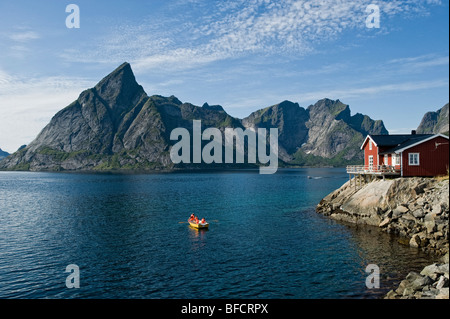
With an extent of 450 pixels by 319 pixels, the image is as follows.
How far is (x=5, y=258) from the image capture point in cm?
3553

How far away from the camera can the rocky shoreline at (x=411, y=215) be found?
2402 cm

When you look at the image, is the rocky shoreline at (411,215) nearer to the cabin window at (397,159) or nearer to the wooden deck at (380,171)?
the wooden deck at (380,171)

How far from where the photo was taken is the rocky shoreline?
24016 millimetres

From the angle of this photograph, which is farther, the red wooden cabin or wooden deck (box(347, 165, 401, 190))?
wooden deck (box(347, 165, 401, 190))

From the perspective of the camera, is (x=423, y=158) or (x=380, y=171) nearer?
(x=423, y=158)

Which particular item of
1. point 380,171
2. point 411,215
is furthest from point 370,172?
point 411,215

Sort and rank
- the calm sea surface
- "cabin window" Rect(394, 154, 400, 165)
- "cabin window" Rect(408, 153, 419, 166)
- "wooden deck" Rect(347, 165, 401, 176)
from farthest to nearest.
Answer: "wooden deck" Rect(347, 165, 401, 176)
"cabin window" Rect(394, 154, 400, 165)
"cabin window" Rect(408, 153, 419, 166)
the calm sea surface

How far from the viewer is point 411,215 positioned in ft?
141

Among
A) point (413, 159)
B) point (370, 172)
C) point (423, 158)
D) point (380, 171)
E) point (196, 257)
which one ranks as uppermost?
point (423, 158)

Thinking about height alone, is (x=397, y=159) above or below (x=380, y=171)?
above

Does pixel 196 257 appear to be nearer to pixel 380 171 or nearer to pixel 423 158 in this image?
pixel 380 171

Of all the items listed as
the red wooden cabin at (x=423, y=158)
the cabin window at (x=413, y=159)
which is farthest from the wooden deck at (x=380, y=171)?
the cabin window at (x=413, y=159)

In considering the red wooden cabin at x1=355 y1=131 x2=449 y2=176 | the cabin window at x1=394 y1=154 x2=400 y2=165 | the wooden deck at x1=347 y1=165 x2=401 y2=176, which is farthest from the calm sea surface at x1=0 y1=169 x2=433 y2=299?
the cabin window at x1=394 y1=154 x2=400 y2=165

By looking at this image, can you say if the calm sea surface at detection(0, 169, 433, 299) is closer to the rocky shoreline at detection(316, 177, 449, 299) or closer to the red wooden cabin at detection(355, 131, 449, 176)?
the rocky shoreline at detection(316, 177, 449, 299)
